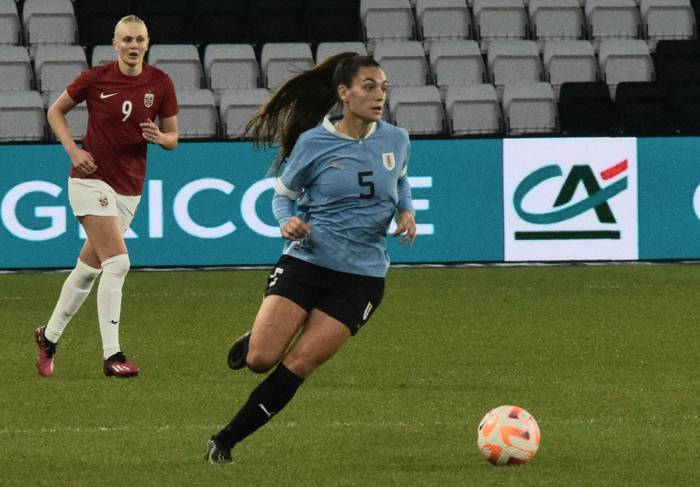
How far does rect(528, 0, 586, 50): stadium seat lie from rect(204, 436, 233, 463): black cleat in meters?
13.3

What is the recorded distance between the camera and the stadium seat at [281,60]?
1791 centimetres

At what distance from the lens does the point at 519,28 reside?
19.3m

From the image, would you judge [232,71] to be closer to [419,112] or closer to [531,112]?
[419,112]

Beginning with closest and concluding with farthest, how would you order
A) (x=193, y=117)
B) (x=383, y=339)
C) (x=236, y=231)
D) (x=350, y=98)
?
1. (x=350, y=98)
2. (x=383, y=339)
3. (x=236, y=231)
4. (x=193, y=117)

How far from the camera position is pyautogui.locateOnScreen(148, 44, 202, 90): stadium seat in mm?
17797

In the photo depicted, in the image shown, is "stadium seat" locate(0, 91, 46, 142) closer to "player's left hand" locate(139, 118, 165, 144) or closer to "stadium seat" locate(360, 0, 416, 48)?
"stadium seat" locate(360, 0, 416, 48)

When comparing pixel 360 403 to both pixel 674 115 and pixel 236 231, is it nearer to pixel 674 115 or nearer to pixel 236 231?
pixel 236 231

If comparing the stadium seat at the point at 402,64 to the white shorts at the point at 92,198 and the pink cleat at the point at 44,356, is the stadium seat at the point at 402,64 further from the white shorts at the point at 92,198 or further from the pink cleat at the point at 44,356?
the pink cleat at the point at 44,356

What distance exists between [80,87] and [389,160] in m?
2.98

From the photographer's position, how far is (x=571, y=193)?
15.2m

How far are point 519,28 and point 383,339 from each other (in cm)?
908

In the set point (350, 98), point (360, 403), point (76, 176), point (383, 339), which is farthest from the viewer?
point (383, 339)

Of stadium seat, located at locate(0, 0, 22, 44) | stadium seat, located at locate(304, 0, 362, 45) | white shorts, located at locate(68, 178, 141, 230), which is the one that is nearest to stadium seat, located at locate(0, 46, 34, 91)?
stadium seat, located at locate(0, 0, 22, 44)

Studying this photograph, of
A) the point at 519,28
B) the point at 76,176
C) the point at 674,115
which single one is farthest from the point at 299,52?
the point at 76,176
